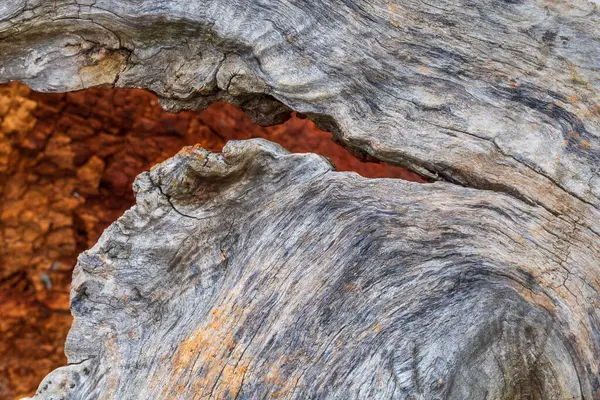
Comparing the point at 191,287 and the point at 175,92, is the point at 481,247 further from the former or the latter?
the point at 175,92

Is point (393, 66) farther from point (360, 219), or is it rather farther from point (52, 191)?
point (52, 191)

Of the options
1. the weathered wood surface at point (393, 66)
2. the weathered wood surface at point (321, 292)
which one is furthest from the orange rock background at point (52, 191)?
the weathered wood surface at point (321, 292)

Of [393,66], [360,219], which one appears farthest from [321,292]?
[393,66]

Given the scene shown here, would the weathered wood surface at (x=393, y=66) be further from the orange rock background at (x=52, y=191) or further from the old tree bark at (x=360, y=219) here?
the orange rock background at (x=52, y=191)

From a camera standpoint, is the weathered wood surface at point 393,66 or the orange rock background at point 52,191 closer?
the weathered wood surface at point 393,66

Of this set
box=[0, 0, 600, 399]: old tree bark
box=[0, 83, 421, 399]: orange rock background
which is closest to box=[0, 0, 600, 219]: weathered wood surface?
box=[0, 0, 600, 399]: old tree bark

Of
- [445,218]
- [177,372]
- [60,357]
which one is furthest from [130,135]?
[445,218]
